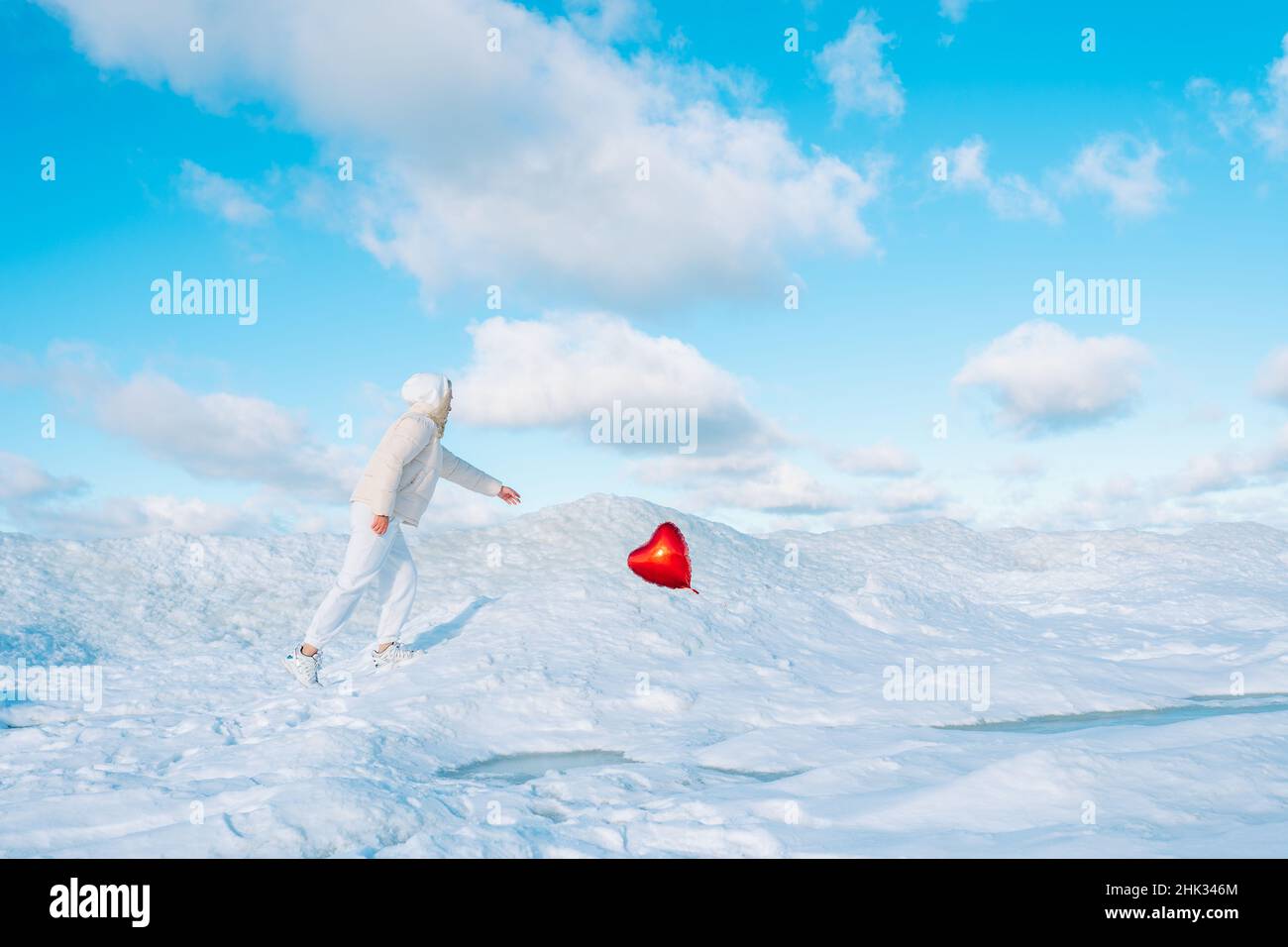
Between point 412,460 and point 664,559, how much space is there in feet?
7.48

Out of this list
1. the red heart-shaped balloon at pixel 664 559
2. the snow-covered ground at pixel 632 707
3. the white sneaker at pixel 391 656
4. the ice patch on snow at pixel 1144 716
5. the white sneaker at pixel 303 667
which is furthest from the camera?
the red heart-shaped balloon at pixel 664 559

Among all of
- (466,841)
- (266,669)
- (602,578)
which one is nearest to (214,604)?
(266,669)

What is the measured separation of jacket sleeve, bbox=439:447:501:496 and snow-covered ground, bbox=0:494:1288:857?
1125 mm

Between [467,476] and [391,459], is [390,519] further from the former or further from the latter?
[467,476]

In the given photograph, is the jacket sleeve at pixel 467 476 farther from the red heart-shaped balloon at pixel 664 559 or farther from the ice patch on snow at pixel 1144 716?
the ice patch on snow at pixel 1144 716

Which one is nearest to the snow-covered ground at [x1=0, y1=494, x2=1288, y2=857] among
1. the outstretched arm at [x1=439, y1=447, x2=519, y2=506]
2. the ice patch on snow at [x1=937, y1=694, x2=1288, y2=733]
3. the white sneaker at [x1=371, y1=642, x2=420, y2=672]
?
the ice patch on snow at [x1=937, y1=694, x2=1288, y2=733]

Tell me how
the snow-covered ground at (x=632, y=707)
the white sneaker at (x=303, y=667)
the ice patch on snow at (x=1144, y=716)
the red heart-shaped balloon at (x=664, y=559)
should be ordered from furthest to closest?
the red heart-shaped balloon at (x=664, y=559), the white sneaker at (x=303, y=667), the ice patch on snow at (x=1144, y=716), the snow-covered ground at (x=632, y=707)

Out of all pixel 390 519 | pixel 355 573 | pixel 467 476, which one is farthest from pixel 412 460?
pixel 355 573

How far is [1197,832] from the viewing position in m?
2.89

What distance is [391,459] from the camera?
20.1 feet

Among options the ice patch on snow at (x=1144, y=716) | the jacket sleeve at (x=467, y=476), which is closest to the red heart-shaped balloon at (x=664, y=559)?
the jacket sleeve at (x=467, y=476)

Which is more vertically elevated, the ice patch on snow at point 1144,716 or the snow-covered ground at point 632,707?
the snow-covered ground at point 632,707

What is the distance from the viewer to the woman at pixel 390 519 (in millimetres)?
6090

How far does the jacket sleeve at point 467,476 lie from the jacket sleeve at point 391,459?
480mm
